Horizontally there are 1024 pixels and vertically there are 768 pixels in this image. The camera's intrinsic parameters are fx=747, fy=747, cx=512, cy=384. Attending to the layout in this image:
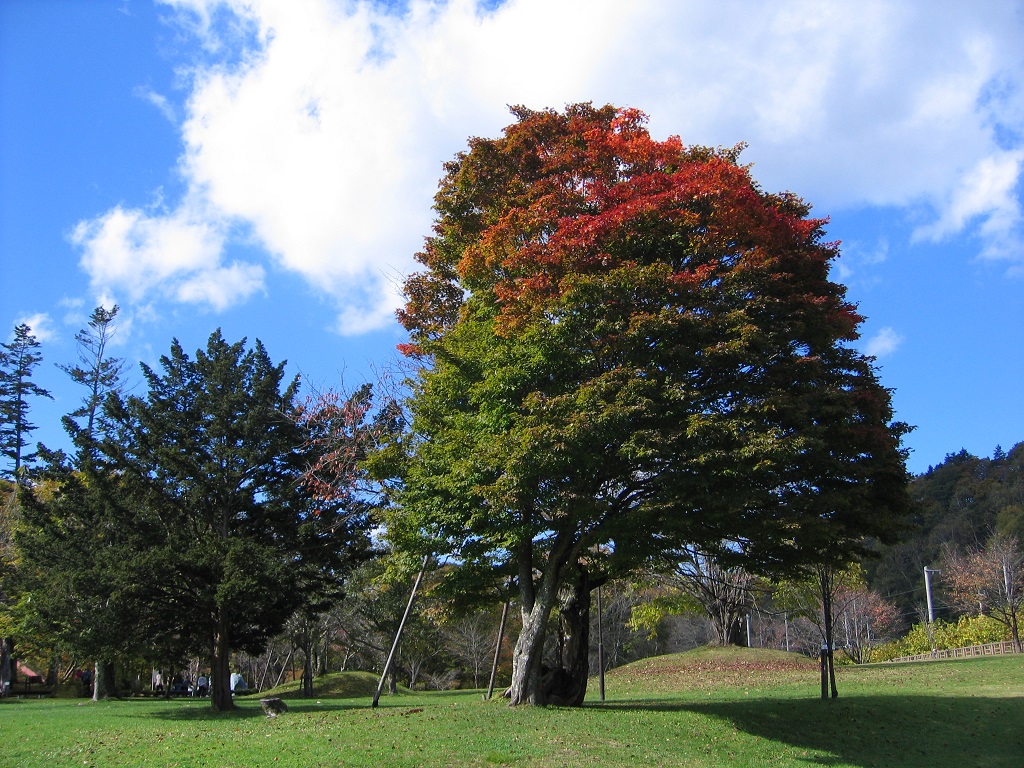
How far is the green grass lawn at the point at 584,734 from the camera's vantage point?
11.7 m

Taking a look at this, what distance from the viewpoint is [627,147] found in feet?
53.8

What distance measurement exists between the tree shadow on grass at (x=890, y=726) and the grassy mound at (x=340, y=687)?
69.4ft

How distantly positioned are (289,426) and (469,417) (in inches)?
438

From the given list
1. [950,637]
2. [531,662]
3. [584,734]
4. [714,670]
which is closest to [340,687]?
[714,670]

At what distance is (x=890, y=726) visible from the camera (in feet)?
53.1

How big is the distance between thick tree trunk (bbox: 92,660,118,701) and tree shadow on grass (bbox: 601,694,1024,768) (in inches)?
898

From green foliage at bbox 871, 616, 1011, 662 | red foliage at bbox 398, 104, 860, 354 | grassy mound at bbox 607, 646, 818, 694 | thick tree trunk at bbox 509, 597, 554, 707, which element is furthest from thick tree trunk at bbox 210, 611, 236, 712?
green foliage at bbox 871, 616, 1011, 662

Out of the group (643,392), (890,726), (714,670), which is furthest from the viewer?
(714,670)

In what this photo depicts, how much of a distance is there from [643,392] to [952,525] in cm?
7711

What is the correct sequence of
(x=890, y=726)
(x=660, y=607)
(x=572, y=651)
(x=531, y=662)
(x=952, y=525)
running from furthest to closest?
(x=952, y=525)
(x=660, y=607)
(x=572, y=651)
(x=531, y=662)
(x=890, y=726)

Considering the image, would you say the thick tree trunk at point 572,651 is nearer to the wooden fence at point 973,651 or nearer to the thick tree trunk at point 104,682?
the thick tree trunk at point 104,682

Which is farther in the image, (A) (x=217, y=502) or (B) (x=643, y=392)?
(A) (x=217, y=502)

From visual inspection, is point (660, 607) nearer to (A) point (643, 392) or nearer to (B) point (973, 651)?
(B) point (973, 651)

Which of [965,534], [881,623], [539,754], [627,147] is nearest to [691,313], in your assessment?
[627,147]
